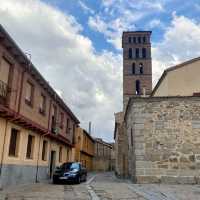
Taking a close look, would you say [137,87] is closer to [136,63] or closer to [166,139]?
[136,63]

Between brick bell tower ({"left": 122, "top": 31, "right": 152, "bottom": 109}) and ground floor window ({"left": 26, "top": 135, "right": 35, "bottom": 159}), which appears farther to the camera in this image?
brick bell tower ({"left": 122, "top": 31, "right": 152, "bottom": 109})

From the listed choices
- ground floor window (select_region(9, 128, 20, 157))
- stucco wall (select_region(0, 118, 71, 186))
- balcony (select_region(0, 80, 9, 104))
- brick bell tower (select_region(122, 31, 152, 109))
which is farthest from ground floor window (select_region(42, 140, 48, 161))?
brick bell tower (select_region(122, 31, 152, 109))

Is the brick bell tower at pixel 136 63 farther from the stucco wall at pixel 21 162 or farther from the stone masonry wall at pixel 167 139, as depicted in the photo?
the stucco wall at pixel 21 162

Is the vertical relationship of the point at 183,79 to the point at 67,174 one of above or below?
above

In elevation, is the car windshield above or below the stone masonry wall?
below

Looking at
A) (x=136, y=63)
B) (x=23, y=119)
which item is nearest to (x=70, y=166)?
(x=23, y=119)

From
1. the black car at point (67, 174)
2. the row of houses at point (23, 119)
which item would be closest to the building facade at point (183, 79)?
the row of houses at point (23, 119)

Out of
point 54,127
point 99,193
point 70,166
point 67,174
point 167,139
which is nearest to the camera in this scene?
point 99,193

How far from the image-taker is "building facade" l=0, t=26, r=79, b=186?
446 inches

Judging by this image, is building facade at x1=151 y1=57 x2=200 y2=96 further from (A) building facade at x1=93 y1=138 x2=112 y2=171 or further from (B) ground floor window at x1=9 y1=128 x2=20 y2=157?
(A) building facade at x1=93 y1=138 x2=112 y2=171

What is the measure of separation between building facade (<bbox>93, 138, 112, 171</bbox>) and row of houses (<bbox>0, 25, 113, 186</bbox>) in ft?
93.7

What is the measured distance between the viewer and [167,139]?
15.7 meters

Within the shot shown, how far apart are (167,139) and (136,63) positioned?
30.5 m

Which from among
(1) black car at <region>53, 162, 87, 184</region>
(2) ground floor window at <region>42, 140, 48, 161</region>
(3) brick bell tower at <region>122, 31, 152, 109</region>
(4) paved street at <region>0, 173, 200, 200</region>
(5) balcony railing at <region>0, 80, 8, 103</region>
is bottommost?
(4) paved street at <region>0, 173, 200, 200</region>
